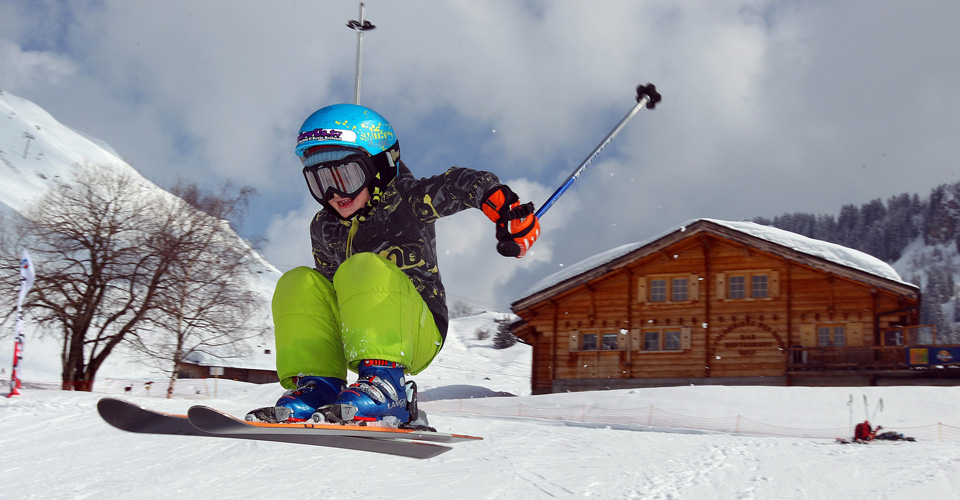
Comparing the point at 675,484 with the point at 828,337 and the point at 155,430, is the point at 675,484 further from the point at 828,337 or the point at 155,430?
the point at 828,337

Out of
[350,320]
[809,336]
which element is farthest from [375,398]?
[809,336]

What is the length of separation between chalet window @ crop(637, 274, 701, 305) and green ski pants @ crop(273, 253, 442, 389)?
2028 cm

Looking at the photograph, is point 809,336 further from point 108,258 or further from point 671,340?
point 108,258

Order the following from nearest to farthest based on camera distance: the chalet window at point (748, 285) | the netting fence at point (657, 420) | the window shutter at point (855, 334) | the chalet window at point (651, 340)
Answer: the netting fence at point (657, 420)
the window shutter at point (855, 334)
the chalet window at point (748, 285)
the chalet window at point (651, 340)

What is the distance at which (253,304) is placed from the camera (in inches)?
882

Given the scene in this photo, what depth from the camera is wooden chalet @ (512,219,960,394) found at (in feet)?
66.9

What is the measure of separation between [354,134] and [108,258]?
2055 centimetres

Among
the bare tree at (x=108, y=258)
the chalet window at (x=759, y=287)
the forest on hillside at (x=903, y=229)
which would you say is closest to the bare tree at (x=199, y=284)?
the bare tree at (x=108, y=258)

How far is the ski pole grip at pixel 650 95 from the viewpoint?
3.28 meters

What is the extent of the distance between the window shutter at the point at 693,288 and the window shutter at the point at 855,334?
169 inches

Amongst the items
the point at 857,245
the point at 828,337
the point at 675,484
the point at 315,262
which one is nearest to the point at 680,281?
the point at 828,337

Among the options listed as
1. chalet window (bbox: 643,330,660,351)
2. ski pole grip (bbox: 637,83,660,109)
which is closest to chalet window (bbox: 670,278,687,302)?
chalet window (bbox: 643,330,660,351)

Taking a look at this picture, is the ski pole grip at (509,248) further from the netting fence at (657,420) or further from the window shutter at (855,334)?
the window shutter at (855,334)

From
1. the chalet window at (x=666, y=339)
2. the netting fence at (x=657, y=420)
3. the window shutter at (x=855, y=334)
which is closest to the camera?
the netting fence at (x=657, y=420)
